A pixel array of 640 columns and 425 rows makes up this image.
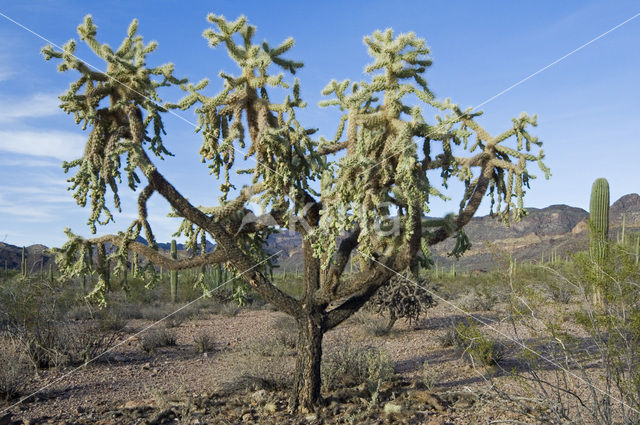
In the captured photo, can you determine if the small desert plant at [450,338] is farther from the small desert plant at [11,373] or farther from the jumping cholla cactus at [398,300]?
the small desert plant at [11,373]

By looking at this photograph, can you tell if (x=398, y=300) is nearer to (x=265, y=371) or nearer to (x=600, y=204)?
(x=265, y=371)

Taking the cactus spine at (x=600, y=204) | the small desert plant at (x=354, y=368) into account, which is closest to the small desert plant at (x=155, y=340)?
the small desert plant at (x=354, y=368)

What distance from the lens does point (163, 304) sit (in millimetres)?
20422

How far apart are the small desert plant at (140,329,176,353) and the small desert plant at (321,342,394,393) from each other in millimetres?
4692

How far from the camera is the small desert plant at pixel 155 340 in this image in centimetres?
1099

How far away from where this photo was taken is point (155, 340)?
11375 mm

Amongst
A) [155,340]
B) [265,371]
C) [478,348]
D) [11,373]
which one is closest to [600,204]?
[478,348]

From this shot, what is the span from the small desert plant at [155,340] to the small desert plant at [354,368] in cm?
469

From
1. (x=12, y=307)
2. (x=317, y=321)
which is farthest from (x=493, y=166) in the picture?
(x=12, y=307)

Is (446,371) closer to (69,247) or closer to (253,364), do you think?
(253,364)

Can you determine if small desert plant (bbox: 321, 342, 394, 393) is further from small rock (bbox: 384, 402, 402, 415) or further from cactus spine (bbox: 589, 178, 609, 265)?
cactus spine (bbox: 589, 178, 609, 265)

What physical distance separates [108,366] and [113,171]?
5.11m

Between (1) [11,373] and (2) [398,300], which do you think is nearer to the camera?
(1) [11,373]

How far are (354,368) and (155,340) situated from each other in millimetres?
5377
